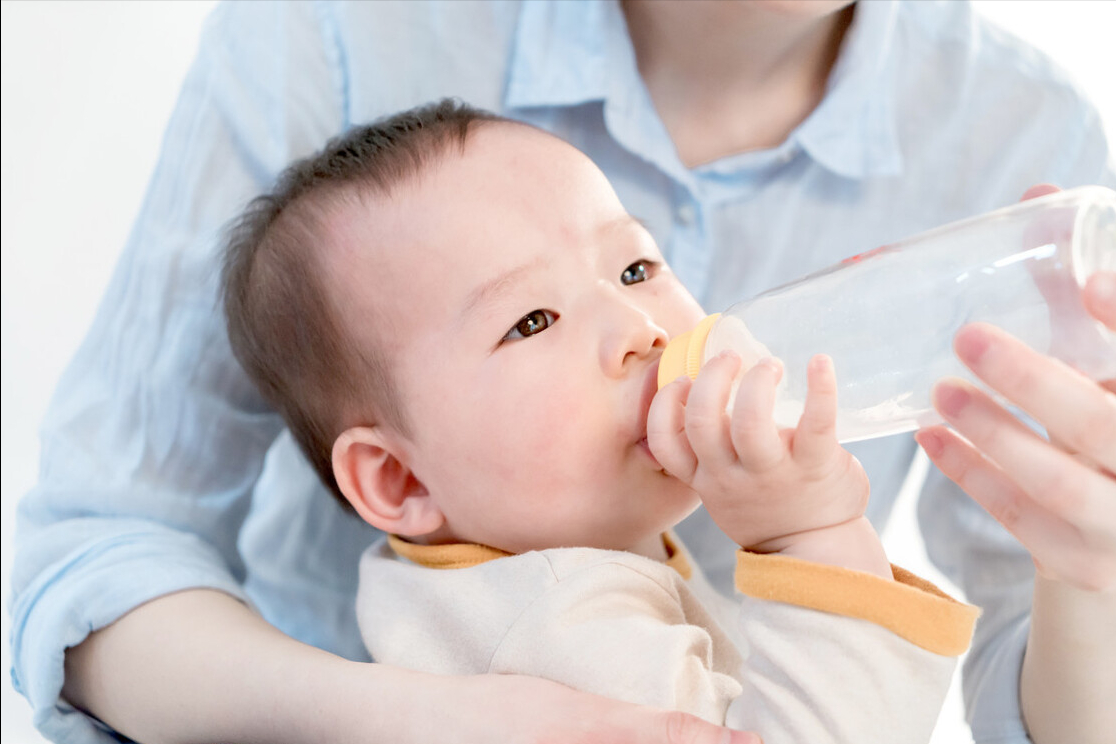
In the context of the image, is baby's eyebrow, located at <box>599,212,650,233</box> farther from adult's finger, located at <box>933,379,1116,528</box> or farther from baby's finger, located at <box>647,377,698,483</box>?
adult's finger, located at <box>933,379,1116,528</box>

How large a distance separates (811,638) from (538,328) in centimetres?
40

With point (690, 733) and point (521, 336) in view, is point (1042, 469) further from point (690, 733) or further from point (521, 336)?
point (521, 336)

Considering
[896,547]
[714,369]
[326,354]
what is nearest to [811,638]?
[714,369]

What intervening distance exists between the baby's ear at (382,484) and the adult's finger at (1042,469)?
568 mm

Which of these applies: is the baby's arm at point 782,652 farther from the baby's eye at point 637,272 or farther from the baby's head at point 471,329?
the baby's eye at point 637,272

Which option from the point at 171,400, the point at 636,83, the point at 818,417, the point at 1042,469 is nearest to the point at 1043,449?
the point at 1042,469

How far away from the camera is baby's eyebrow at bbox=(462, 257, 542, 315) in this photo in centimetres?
108

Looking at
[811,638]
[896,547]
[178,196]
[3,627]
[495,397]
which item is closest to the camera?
[811,638]

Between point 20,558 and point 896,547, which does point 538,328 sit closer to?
point 20,558

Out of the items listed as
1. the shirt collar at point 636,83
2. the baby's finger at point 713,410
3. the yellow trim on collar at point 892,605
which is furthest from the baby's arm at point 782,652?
the shirt collar at point 636,83

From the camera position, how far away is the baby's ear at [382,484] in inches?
45.7

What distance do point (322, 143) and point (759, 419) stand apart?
2.71 ft

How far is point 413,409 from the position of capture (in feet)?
3.67

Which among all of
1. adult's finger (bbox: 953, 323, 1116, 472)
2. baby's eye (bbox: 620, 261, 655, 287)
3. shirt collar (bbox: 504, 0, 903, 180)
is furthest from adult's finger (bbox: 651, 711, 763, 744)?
shirt collar (bbox: 504, 0, 903, 180)
